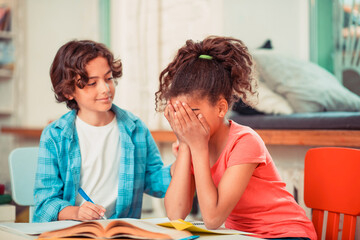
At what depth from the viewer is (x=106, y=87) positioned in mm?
1432

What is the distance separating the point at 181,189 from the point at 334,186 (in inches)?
15.4

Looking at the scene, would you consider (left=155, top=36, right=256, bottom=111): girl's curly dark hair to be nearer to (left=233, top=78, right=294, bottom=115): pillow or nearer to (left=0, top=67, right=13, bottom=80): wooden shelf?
(left=233, top=78, right=294, bottom=115): pillow

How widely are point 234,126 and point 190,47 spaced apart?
0.80 feet

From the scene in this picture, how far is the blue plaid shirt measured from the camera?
1316 mm

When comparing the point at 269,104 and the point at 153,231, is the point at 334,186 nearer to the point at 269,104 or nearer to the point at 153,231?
the point at 153,231

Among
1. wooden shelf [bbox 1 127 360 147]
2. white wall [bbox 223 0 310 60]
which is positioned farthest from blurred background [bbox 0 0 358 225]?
wooden shelf [bbox 1 127 360 147]

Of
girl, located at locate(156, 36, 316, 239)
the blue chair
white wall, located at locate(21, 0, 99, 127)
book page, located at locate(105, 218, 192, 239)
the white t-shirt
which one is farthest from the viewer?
white wall, located at locate(21, 0, 99, 127)

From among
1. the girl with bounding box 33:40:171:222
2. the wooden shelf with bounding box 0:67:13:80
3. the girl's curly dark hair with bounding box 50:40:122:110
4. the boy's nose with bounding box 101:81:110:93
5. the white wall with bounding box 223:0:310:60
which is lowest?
the girl with bounding box 33:40:171:222

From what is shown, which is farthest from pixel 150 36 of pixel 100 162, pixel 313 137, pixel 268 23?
pixel 100 162

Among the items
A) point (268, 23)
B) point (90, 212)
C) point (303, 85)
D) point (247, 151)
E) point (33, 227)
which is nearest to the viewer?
point (33, 227)

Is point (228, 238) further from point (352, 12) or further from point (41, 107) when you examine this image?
point (41, 107)

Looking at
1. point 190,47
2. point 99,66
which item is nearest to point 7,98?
point 99,66

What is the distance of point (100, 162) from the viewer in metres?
1.45

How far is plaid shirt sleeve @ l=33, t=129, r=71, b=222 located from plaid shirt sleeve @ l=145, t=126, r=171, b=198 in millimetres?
306
